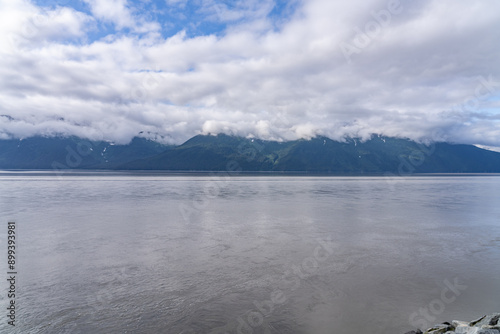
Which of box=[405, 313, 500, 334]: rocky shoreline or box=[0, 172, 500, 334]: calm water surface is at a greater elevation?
box=[405, 313, 500, 334]: rocky shoreline

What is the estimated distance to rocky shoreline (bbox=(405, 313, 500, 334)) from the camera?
10.7m

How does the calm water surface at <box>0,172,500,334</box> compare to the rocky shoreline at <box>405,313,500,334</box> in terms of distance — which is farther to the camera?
the calm water surface at <box>0,172,500,334</box>

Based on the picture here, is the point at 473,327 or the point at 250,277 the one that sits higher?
the point at 473,327

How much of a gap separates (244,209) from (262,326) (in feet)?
119

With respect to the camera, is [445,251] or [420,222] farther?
[420,222]

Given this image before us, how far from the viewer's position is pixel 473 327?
442 inches

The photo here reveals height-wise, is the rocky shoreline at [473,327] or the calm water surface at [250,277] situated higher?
the rocky shoreline at [473,327]

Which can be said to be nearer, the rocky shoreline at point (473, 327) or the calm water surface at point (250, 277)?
the rocky shoreline at point (473, 327)

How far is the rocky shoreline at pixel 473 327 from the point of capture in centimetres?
1066

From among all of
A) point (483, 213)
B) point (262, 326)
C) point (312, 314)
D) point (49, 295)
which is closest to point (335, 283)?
point (312, 314)

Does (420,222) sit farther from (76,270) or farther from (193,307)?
(76,270)

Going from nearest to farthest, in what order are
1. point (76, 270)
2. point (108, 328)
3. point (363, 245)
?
point (108, 328), point (76, 270), point (363, 245)

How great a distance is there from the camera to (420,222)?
3859 centimetres

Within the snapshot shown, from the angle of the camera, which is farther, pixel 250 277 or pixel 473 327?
pixel 250 277
